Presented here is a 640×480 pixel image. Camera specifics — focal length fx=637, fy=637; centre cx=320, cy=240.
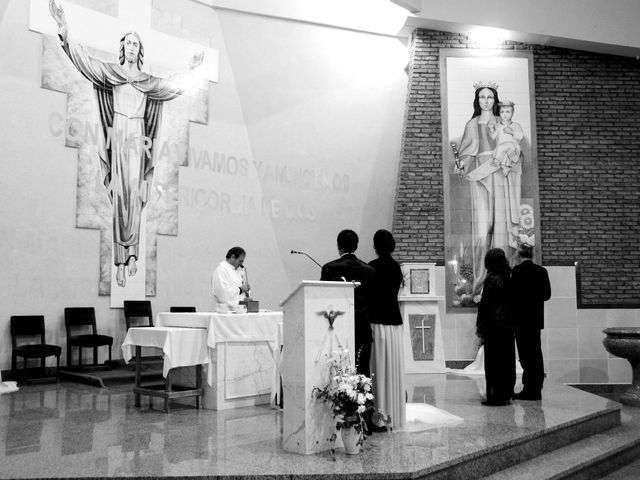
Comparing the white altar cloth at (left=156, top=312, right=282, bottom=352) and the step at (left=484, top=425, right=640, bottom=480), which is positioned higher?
the white altar cloth at (left=156, top=312, right=282, bottom=352)

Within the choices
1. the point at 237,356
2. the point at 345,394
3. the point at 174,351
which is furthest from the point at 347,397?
the point at 237,356

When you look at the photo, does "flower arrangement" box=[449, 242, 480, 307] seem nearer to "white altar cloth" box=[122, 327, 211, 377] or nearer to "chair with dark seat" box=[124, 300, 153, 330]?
"chair with dark seat" box=[124, 300, 153, 330]

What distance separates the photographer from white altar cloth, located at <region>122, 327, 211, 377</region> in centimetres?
531

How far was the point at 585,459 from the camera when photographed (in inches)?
179

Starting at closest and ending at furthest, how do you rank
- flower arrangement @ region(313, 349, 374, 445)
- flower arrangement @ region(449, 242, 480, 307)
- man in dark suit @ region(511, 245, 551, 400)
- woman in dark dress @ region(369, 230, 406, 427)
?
1. flower arrangement @ region(313, 349, 374, 445)
2. woman in dark dress @ region(369, 230, 406, 427)
3. man in dark suit @ region(511, 245, 551, 400)
4. flower arrangement @ region(449, 242, 480, 307)

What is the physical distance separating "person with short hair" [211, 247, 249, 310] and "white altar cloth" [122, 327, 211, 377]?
52 cm

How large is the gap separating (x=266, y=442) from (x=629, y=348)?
4816 millimetres

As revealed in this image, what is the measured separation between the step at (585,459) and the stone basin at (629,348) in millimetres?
1652

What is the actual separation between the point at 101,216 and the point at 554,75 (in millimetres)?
7345

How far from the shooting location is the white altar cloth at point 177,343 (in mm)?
5309

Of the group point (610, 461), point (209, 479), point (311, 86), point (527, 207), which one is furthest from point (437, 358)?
point (209, 479)

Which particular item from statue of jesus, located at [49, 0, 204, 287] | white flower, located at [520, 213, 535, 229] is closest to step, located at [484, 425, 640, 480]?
white flower, located at [520, 213, 535, 229]

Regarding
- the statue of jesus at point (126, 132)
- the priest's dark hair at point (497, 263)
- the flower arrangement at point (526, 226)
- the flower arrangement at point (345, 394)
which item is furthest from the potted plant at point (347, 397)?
the flower arrangement at point (526, 226)

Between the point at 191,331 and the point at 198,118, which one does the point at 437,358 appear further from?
the point at 198,118
